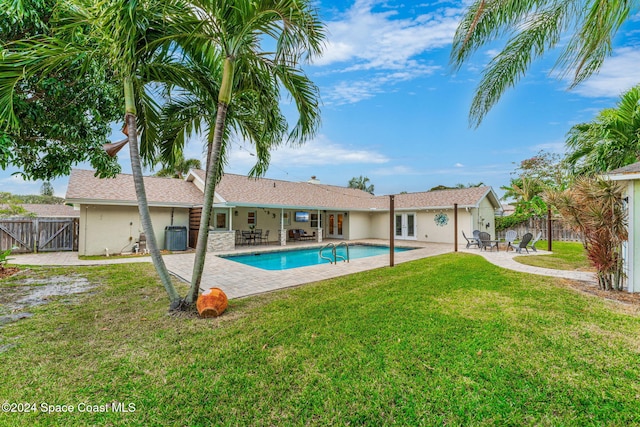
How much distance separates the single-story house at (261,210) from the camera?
560 inches

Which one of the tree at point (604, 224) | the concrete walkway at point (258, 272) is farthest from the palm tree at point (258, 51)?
the tree at point (604, 224)

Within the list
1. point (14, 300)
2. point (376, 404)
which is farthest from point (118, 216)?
point (376, 404)

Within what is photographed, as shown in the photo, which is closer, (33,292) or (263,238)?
(33,292)

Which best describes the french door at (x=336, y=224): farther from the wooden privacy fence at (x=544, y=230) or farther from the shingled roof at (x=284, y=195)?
the wooden privacy fence at (x=544, y=230)

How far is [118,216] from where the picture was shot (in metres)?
14.6

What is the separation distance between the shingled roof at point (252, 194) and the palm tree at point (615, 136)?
8212mm

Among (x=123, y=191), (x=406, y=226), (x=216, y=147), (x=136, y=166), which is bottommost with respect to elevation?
(x=406, y=226)

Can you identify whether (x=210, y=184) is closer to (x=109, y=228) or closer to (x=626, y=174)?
(x=626, y=174)

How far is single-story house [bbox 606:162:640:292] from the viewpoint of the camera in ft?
21.6

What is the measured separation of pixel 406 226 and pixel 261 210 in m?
11.5

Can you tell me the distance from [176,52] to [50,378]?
5710 mm

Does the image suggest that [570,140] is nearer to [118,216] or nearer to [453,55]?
[453,55]

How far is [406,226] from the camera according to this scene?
2230 cm

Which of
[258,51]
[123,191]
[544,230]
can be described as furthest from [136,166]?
[544,230]
